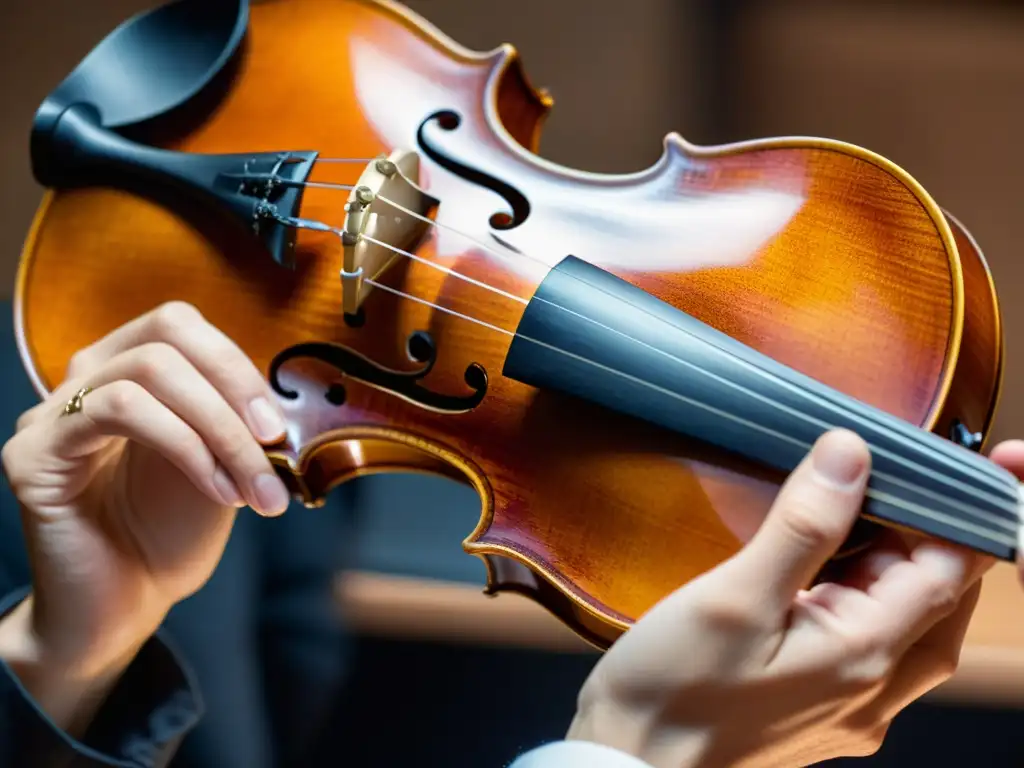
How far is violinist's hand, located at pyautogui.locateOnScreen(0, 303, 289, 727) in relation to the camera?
64cm

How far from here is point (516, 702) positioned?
47.3 inches

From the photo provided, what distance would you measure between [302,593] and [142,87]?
2.23ft

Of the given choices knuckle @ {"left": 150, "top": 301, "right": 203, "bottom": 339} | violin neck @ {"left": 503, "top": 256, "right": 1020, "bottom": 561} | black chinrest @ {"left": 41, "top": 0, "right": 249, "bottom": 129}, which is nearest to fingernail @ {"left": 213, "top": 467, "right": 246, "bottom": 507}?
knuckle @ {"left": 150, "top": 301, "right": 203, "bottom": 339}

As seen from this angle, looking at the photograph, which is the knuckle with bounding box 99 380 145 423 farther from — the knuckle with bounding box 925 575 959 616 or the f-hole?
the knuckle with bounding box 925 575 959 616

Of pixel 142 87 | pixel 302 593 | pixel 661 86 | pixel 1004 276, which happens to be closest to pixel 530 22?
pixel 661 86

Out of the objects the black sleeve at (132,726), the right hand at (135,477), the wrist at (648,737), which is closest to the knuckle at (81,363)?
the right hand at (135,477)

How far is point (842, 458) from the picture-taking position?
44 centimetres

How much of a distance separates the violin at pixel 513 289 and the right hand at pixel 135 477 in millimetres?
43

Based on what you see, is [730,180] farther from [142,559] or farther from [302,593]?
[302,593]

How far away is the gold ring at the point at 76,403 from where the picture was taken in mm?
677

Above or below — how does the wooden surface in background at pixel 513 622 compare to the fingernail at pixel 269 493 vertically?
below

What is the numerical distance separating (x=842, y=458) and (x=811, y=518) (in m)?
0.03

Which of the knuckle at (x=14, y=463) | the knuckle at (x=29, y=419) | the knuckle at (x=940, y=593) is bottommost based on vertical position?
the knuckle at (x=14, y=463)

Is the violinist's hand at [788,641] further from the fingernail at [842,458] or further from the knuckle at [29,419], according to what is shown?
the knuckle at [29,419]
